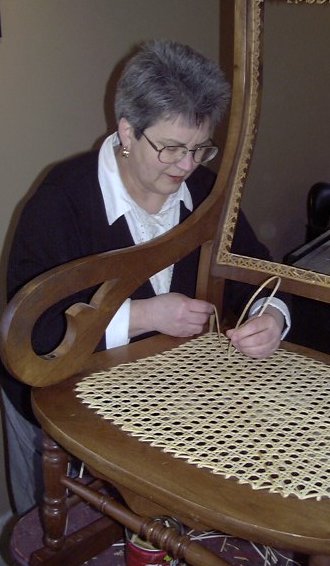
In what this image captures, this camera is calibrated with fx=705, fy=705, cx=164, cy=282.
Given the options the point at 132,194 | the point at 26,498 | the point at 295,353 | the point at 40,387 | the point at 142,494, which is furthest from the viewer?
the point at 26,498

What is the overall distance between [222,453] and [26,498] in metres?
0.72

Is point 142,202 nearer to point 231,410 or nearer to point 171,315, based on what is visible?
point 171,315

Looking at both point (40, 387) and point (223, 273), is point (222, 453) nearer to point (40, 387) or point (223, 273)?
point (40, 387)

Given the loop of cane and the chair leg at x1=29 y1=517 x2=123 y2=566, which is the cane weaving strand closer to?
the loop of cane

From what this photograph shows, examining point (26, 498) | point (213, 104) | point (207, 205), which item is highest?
point (213, 104)

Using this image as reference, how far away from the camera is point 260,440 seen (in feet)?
2.46

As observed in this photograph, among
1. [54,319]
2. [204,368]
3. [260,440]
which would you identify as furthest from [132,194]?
[260,440]

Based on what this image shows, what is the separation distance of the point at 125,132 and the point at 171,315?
1.01ft

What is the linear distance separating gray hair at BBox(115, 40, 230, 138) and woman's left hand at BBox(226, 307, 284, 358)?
0.32 metres

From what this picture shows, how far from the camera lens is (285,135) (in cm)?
164

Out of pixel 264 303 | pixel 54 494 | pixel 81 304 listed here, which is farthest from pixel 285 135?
pixel 54 494

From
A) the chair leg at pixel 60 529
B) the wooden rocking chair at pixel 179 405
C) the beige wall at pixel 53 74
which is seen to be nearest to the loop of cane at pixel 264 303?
the wooden rocking chair at pixel 179 405

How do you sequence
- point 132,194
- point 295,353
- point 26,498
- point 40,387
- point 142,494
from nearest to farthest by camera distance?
point 142,494 → point 40,387 → point 295,353 → point 132,194 → point 26,498

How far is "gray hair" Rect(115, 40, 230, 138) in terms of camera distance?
1028 millimetres
